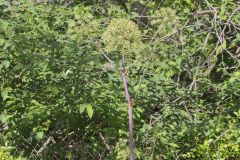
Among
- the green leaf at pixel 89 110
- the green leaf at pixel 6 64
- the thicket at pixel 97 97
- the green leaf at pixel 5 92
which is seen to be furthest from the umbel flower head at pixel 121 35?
the green leaf at pixel 5 92

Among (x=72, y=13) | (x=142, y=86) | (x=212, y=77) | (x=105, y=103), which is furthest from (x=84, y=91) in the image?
(x=212, y=77)

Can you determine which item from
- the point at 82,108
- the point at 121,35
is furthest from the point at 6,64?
the point at 121,35

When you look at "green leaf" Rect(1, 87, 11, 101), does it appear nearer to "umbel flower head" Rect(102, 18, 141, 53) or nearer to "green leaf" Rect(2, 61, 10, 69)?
"green leaf" Rect(2, 61, 10, 69)

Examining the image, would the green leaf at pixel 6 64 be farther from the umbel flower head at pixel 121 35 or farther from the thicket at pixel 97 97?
the umbel flower head at pixel 121 35

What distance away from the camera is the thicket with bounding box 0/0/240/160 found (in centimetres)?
351

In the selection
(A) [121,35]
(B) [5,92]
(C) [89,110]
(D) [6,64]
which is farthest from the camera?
(B) [5,92]

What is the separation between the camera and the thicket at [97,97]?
138 inches

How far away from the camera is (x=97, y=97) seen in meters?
3.54

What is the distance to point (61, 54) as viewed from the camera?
374cm

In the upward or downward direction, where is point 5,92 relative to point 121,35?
downward

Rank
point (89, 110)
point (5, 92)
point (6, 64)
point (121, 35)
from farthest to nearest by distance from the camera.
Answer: point (5, 92)
point (6, 64)
point (89, 110)
point (121, 35)

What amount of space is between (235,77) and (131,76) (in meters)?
0.90

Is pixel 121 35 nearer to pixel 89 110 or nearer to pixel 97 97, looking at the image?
pixel 89 110

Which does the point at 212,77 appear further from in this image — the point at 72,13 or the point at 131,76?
the point at 72,13
